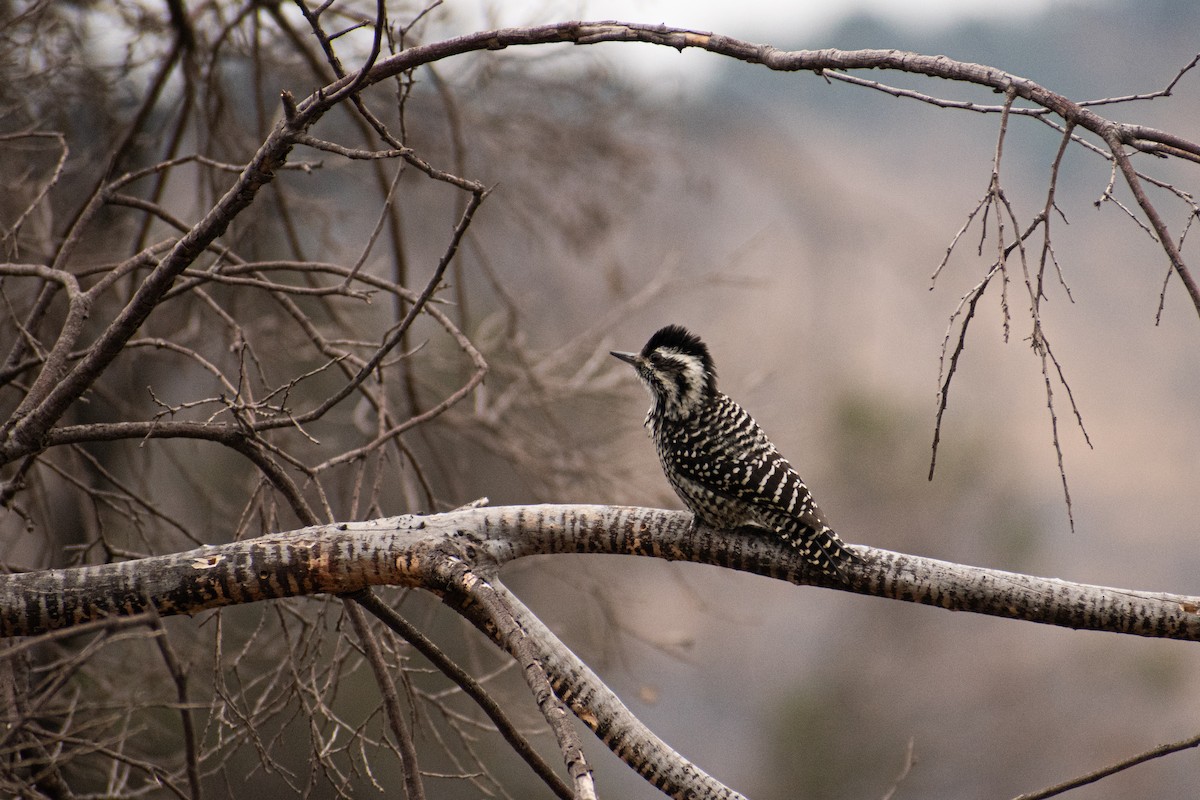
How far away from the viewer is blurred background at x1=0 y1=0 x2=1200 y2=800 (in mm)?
5336

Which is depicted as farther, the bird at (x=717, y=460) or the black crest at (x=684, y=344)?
the black crest at (x=684, y=344)

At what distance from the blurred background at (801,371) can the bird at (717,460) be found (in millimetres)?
684

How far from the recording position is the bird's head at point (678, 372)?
3.93m

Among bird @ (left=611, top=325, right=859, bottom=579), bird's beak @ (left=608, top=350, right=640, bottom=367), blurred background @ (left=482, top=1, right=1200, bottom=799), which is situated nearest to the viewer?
bird @ (left=611, top=325, right=859, bottom=579)

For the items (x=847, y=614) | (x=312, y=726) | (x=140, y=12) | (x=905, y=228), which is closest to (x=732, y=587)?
(x=847, y=614)

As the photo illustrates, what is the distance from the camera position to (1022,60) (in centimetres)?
2750

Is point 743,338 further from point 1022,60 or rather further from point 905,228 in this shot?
point 1022,60

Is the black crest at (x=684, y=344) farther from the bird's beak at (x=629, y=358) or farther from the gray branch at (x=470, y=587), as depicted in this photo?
the gray branch at (x=470, y=587)

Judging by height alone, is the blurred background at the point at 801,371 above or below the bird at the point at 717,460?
above

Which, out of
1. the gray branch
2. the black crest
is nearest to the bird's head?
the black crest

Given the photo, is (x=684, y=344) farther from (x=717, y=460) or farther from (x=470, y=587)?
(x=470, y=587)

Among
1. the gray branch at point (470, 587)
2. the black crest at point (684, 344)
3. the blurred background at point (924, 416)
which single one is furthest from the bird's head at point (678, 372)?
the blurred background at point (924, 416)

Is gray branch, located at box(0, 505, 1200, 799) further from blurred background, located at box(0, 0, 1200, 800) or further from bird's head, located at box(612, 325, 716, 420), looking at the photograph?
bird's head, located at box(612, 325, 716, 420)

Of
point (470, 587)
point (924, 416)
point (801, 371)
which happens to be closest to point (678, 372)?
point (470, 587)
